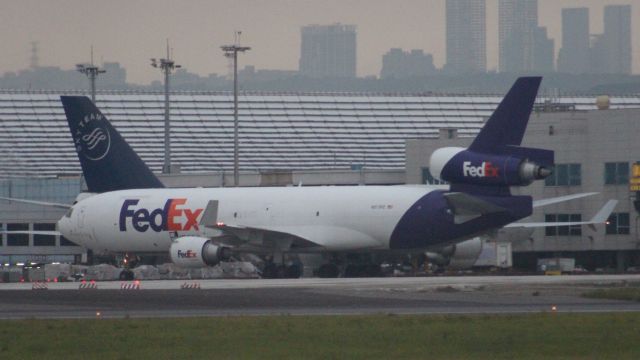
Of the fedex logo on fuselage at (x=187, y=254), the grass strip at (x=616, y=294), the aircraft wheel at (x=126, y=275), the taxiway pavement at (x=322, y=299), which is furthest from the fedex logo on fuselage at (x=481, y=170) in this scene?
the aircraft wheel at (x=126, y=275)

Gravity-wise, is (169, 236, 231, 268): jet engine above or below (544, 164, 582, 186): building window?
below

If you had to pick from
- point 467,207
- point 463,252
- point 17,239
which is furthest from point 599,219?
point 17,239

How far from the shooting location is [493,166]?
192 feet

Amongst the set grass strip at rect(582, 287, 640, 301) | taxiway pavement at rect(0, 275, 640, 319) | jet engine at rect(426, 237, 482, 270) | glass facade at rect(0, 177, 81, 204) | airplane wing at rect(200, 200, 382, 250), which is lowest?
taxiway pavement at rect(0, 275, 640, 319)

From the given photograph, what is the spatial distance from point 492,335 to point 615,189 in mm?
47898

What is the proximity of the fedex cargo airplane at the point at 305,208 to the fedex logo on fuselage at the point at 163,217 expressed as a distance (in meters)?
0.05

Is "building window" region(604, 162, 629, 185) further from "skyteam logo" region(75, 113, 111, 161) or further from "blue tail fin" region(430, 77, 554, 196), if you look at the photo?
"skyteam logo" region(75, 113, 111, 161)

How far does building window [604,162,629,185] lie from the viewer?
76562mm

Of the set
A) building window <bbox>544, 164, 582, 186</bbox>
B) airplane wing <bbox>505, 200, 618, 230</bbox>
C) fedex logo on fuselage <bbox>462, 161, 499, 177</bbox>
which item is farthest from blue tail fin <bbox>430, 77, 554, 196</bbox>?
building window <bbox>544, 164, 582, 186</bbox>

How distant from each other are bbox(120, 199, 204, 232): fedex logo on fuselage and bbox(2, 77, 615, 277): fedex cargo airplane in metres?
0.05

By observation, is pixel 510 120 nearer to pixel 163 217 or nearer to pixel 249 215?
pixel 249 215

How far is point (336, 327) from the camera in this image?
32.9m

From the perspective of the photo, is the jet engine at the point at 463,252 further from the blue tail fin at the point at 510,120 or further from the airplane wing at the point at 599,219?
the blue tail fin at the point at 510,120

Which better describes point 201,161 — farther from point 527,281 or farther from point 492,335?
point 492,335
